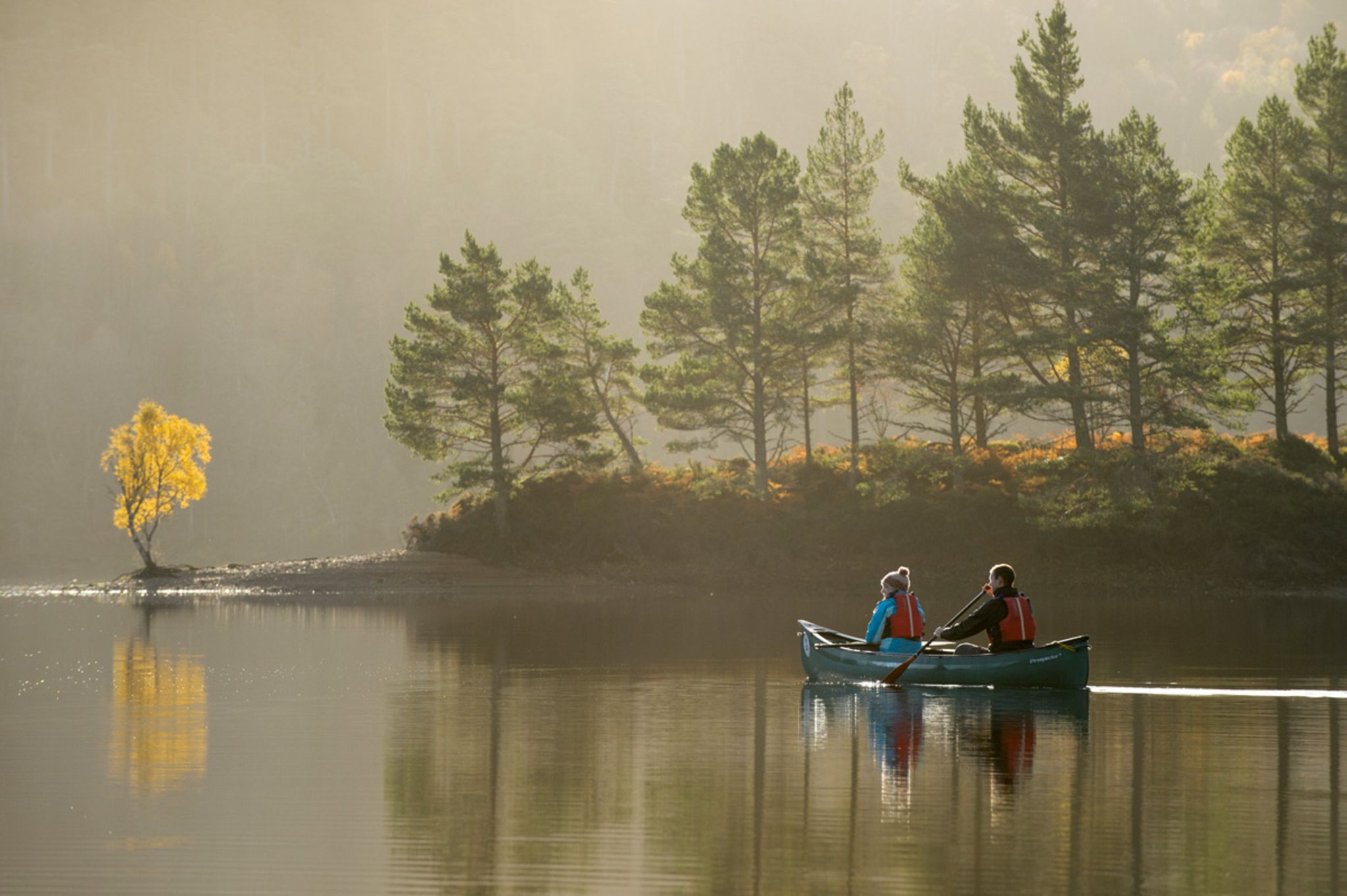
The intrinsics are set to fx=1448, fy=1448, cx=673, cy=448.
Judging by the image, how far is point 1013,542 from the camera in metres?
53.0

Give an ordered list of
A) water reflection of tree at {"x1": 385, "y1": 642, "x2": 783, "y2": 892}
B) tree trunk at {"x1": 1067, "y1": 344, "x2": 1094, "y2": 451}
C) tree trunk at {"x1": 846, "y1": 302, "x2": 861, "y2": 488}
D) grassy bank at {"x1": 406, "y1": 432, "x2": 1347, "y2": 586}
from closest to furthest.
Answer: water reflection of tree at {"x1": 385, "y1": 642, "x2": 783, "y2": 892}
grassy bank at {"x1": 406, "y1": 432, "x2": 1347, "y2": 586}
tree trunk at {"x1": 1067, "y1": 344, "x2": 1094, "y2": 451}
tree trunk at {"x1": 846, "y1": 302, "x2": 861, "y2": 488}

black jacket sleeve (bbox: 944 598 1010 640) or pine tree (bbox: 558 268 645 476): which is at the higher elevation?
pine tree (bbox: 558 268 645 476)

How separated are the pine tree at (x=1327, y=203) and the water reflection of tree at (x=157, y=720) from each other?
4151 centimetres

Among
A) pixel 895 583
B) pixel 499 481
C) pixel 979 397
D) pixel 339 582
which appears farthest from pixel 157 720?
pixel 979 397

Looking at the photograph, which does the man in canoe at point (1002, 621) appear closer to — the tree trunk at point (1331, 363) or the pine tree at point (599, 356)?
the tree trunk at point (1331, 363)

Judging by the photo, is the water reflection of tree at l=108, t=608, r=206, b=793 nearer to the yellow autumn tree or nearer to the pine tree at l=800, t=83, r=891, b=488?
the pine tree at l=800, t=83, r=891, b=488

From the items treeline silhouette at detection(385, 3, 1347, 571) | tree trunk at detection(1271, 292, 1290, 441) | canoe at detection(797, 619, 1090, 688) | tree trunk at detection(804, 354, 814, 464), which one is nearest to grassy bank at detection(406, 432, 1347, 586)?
treeline silhouette at detection(385, 3, 1347, 571)

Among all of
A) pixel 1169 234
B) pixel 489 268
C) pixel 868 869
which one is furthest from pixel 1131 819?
pixel 489 268

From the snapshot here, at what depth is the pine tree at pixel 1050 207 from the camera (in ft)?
167

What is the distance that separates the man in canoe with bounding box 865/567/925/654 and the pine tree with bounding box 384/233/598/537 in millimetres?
35272

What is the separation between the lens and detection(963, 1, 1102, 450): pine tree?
50969 mm

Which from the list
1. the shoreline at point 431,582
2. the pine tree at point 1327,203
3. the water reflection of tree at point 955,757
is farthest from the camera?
the pine tree at point 1327,203

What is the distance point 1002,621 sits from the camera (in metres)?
23.0

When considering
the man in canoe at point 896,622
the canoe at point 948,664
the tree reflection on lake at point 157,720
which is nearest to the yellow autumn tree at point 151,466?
the tree reflection on lake at point 157,720
